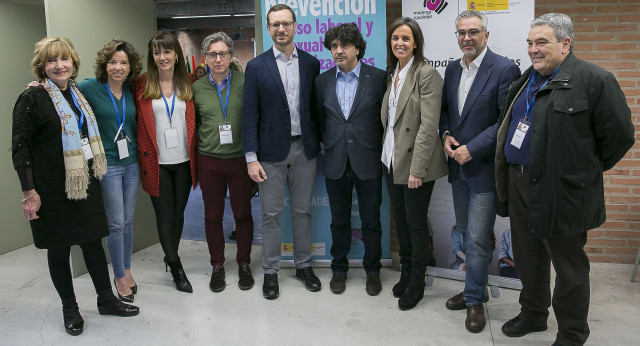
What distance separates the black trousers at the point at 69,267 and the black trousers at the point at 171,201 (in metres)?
0.48

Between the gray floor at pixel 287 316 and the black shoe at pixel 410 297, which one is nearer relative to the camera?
the gray floor at pixel 287 316

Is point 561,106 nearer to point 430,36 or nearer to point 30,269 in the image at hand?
point 430,36

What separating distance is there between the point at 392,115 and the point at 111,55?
1.73 m

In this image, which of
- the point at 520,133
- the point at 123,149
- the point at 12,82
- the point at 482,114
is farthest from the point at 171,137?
the point at 12,82

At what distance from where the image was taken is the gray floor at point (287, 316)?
283 cm

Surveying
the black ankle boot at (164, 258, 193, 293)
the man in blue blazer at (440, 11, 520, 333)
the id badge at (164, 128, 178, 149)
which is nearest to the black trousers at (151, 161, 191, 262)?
the black ankle boot at (164, 258, 193, 293)

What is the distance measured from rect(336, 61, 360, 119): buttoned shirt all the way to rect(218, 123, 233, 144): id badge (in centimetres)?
75

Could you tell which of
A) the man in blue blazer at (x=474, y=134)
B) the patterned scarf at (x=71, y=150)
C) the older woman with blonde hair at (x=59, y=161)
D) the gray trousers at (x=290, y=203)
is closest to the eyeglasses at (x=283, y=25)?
the gray trousers at (x=290, y=203)

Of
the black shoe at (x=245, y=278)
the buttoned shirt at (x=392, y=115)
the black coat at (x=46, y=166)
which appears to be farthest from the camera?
the black shoe at (x=245, y=278)

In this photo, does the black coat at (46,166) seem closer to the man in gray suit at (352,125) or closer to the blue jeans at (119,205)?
the blue jeans at (119,205)

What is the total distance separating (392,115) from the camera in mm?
3031

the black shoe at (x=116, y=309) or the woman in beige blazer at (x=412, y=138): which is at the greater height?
the woman in beige blazer at (x=412, y=138)

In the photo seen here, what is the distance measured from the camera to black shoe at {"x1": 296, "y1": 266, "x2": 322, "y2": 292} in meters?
3.47

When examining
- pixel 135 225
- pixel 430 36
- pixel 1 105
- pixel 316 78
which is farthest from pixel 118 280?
pixel 430 36
